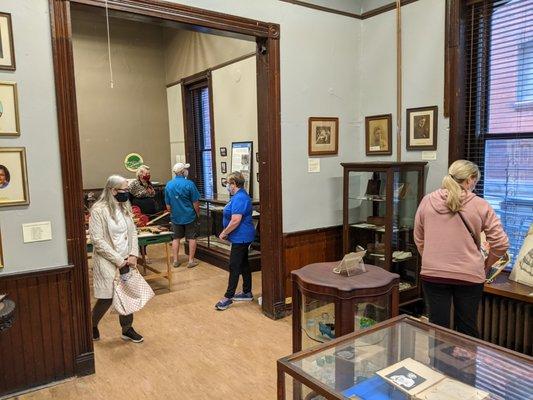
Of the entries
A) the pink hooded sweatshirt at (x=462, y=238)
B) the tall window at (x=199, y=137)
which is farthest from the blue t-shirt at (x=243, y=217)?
the tall window at (x=199, y=137)

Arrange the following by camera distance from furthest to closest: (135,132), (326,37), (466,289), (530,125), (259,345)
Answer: (135,132)
(326,37)
(259,345)
(530,125)
(466,289)

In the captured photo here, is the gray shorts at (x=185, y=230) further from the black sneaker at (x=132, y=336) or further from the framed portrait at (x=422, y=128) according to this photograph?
the framed portrait at (x=422, y=128)

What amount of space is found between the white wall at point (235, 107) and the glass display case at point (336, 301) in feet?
11.5

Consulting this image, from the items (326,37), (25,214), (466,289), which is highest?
(326,37)

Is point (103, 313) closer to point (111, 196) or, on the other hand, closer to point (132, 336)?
point (132, 336)

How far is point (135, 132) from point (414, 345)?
7461 mm

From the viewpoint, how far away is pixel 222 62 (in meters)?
6.41

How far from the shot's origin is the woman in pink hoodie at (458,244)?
8.29 ft

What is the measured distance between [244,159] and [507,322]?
395 cm

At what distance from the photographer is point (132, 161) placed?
8.12m

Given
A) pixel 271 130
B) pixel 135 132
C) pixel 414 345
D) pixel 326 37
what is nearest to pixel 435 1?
pixel 326 37

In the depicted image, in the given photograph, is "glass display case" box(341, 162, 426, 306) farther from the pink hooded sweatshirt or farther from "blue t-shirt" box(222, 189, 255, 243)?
the pink hooded sweatshirt

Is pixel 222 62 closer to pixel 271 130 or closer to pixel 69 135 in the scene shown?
pixel 271 130

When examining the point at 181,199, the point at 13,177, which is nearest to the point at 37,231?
the point at 13,177
